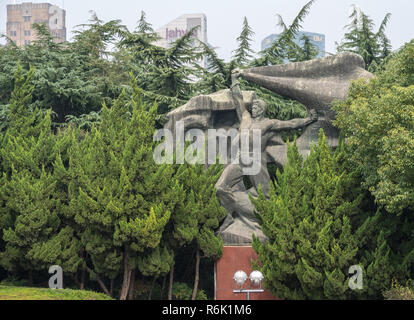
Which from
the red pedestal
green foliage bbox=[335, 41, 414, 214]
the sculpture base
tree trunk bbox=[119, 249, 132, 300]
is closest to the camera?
green foliage bbox=[335, 41, 414, 214]

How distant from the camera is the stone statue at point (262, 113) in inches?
459

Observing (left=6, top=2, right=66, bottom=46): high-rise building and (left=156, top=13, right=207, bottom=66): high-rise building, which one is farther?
(left=156, top=13, right=207, bottom=66): high-rise building

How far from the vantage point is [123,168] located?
10055mm

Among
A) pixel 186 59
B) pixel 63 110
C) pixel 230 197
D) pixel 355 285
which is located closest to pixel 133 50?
pixel 186 59

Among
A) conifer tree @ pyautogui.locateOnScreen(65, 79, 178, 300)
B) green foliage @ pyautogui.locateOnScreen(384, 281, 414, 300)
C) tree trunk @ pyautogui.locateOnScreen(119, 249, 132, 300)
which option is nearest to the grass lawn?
tree trunk @ pyautogui.locateOnScreen(119, 249, 132, 300)

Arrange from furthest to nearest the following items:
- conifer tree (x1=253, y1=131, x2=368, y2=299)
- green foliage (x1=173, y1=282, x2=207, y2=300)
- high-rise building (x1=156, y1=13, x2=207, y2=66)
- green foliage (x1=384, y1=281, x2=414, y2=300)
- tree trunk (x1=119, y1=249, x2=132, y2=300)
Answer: high-rise building (x1=156, y1=13, x2=207, y2=66) → green foliage (x1=173, y1=282, x2=207, y2=300) → tree trunk (x1=119, y1=249, x2=132, y2=300) → conifer tree (x1=253, y1=131, x2=368, y2=299) → green foliage (x1=384, y1=281, x2=414, y2=300)

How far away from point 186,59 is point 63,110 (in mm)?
4244

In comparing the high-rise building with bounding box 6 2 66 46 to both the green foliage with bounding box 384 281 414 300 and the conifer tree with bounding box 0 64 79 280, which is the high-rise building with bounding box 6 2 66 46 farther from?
the green foliage with bounding box 384 281 414 300

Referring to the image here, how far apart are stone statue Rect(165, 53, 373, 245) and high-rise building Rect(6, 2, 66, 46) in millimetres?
42865

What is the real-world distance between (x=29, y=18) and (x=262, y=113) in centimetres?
4573

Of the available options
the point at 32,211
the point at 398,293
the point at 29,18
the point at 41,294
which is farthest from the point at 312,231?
the point at 29,18

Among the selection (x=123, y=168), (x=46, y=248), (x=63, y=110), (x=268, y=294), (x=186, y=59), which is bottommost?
(x=268, y=294)

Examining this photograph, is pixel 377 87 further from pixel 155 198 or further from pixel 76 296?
pixel 76 296

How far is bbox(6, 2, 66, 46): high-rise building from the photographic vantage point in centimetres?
5144
